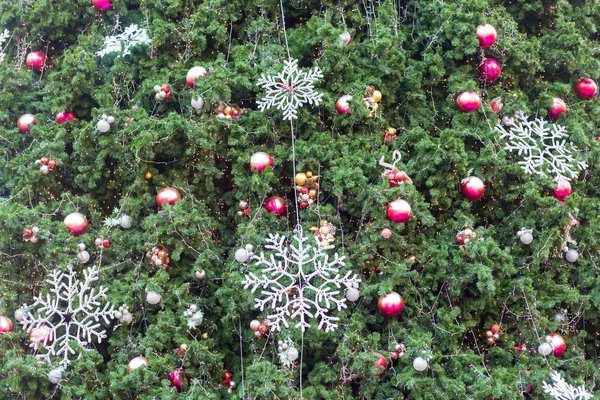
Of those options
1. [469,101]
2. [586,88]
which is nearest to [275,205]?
[469,101]

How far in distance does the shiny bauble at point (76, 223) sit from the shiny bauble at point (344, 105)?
0.68 m

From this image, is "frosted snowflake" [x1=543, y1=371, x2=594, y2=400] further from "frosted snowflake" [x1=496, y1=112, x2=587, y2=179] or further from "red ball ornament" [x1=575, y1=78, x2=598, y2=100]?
"red ball ornament" [x1=575, y1=78, x2=598, y2=100]

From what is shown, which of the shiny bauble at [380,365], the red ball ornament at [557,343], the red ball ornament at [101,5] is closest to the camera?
the shiny bauble at [380,365]

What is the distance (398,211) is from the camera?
134cm

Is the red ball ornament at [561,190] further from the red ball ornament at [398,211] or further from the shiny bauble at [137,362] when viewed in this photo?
the shiny bauble at [137,362]

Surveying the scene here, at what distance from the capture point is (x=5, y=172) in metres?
1.53

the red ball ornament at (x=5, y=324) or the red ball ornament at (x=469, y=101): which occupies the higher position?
the red ball ornament at (x=469, y=101)

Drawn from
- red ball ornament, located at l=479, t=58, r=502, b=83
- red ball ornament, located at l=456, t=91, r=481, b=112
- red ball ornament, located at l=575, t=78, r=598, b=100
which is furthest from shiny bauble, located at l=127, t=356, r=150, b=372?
red ball ornament, located at l=575, t=78, r=598, b=100

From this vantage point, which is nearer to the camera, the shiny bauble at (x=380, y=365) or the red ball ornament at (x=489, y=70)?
the shiny bauble at (x=380, y=365)

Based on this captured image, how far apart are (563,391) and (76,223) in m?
1.17

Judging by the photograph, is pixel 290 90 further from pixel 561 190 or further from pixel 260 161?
pixel 561 190

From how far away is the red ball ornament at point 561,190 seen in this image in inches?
57.9

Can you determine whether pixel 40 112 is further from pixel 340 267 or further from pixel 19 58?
pixel 340 267

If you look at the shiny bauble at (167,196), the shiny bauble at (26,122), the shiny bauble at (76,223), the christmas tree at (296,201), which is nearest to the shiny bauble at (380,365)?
→ the christmas tree at (296,201)
